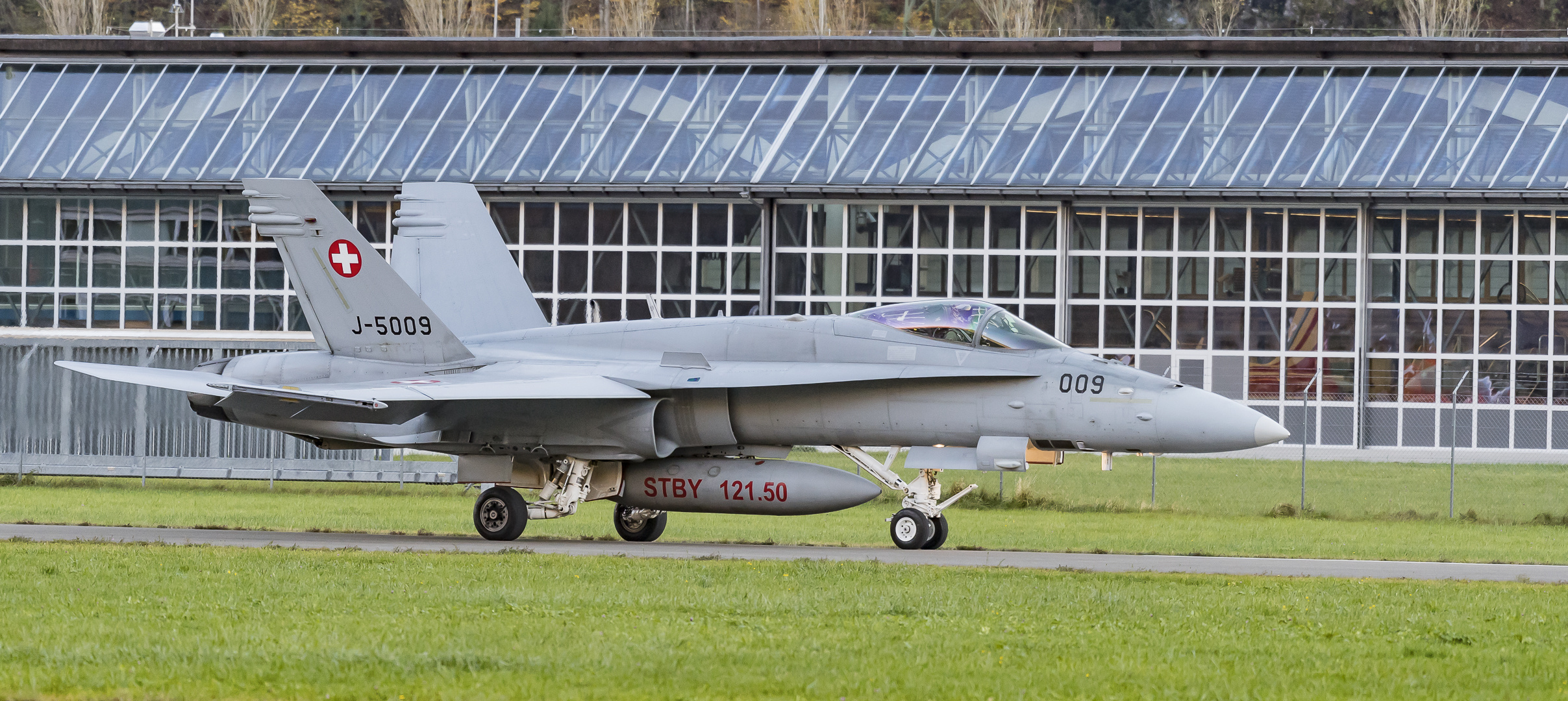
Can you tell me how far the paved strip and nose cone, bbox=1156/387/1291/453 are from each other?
1.16 meters

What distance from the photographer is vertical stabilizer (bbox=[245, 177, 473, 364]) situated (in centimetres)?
1906

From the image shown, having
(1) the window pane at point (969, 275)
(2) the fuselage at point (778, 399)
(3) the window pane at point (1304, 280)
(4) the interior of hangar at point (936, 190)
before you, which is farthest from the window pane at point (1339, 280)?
(2) the fuselage at point (778, 399)

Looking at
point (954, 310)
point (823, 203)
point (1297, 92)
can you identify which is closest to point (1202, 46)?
point (1297, 92)

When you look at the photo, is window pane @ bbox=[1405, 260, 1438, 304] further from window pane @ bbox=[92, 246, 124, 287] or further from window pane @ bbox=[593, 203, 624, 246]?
window pane @ bbox=[92, 246, 124, 287]

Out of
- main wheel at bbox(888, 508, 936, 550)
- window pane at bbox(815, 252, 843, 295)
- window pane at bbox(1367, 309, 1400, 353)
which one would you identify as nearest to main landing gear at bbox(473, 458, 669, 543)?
main wheel at bbox(888, 508, 936, 550)

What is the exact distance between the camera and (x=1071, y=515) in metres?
24.0

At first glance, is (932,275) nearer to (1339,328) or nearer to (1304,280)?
(1304,280)

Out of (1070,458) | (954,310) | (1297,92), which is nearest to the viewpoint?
(954,310)

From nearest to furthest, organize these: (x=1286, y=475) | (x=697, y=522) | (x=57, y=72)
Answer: (x=697, y=522) < (x=1286, y=475) < (x=57, y=72)

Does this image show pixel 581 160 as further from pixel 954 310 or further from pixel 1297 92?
pixel 954 310

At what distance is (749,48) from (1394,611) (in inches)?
1141

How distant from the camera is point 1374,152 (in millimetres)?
35594

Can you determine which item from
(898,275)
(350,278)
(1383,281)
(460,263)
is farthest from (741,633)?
(1383,281)

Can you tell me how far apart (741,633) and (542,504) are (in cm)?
906
